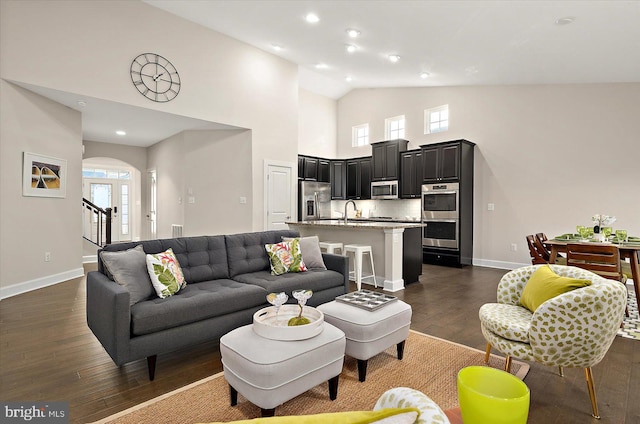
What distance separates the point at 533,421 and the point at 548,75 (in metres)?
5.42

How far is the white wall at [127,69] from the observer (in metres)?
4.13

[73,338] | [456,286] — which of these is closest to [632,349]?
[456,286]

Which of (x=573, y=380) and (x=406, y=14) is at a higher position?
(x=406, y=14)

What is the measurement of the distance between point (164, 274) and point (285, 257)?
122 cm

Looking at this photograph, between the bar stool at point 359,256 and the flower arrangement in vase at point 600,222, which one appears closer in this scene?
the flower arrangement in vase at point 600,222

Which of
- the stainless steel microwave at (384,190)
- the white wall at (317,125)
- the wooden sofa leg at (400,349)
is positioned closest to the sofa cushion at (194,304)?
the wooden sofa leg at (400,349)

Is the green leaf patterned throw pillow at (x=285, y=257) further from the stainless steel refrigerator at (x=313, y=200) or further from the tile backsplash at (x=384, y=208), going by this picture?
the tile backsplash at (x=384, y=208)

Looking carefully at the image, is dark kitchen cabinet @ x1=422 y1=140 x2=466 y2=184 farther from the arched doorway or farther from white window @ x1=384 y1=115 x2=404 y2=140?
the arched doorway

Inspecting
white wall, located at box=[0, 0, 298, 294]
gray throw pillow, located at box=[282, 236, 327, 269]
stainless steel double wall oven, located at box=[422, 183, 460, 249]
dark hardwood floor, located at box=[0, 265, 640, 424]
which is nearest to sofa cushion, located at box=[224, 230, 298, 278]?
gray throw pillow, located at box=[282, 236, 327, 269]

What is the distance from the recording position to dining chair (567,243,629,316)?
10.6ft

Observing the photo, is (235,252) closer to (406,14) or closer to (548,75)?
(406,14)

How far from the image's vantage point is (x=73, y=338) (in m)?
2.97

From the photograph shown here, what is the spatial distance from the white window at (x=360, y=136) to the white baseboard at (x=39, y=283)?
667 cm

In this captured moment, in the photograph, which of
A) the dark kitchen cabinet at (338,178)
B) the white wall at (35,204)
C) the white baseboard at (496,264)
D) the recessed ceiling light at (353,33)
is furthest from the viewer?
the dark kitchen cabinet at (338,178)
